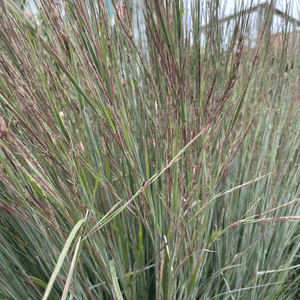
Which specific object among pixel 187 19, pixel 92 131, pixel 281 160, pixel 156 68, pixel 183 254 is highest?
pixel 187 19

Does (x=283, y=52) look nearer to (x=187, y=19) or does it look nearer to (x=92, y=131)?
(x=187, y=19)

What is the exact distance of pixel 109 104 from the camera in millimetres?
567

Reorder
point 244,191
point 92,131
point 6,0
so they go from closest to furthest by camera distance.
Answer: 1. point 6,0
2. point 92,131
3. point 244,191

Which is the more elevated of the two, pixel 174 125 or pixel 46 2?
pixel 46 2

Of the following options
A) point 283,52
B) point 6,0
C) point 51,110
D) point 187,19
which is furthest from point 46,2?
point 283,52

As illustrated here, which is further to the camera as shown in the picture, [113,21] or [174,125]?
[113,21]

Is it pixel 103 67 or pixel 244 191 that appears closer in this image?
pixel 103 67

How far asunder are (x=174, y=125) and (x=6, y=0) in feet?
1.33

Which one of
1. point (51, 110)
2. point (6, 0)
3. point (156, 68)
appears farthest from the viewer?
point (156, 68)

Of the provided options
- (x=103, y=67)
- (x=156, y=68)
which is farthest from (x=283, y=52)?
(x=103, y=67)

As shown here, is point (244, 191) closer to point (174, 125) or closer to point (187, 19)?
point (174, 125)

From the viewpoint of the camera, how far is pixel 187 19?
64cm

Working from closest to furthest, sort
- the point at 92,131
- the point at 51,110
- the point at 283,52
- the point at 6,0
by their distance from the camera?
the point at 6,0
the point at 51,110
the point at 92,131
the point at 283,52

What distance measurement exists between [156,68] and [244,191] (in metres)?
0.65
